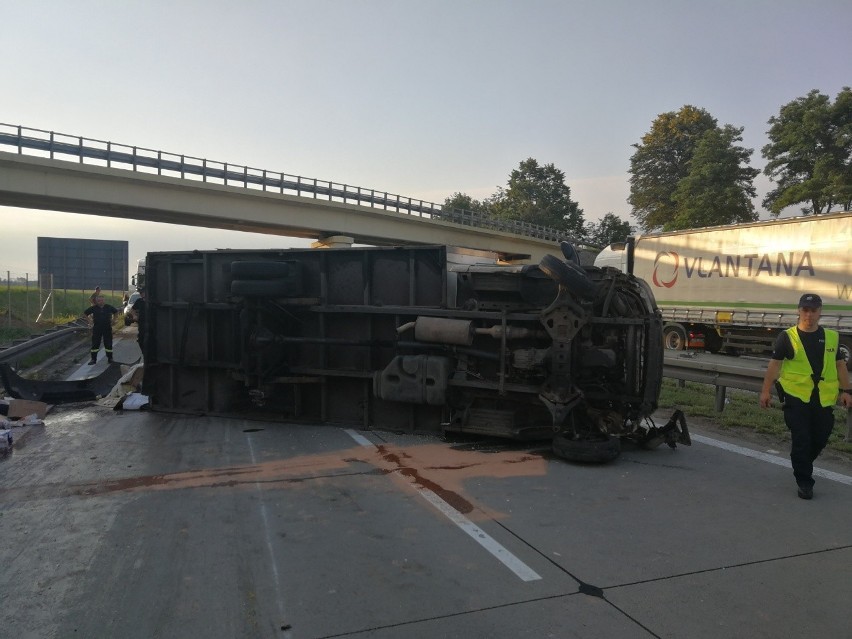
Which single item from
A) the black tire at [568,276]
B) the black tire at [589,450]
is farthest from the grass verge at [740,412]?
the black tire at [568,276]

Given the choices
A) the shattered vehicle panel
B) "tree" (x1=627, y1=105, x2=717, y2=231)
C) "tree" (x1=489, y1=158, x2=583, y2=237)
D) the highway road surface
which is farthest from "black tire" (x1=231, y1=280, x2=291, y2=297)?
"tree" (x1=489, y1=158, x2=583, y2=237)

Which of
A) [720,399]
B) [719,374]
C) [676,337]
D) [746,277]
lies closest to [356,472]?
[719,374]

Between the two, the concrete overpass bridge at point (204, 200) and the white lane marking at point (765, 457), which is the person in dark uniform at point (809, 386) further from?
the concrete overpass bridge at point (204, 200)

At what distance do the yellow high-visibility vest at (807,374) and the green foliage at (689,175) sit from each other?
138 feet

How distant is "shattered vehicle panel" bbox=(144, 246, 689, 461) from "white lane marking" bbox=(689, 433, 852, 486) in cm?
42

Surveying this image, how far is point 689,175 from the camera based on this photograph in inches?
1871

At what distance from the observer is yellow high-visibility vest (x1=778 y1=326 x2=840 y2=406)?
A: 5227 millimetres

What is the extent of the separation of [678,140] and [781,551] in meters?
54.9

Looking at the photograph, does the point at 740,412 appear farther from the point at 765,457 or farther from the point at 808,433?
the point at 808,433

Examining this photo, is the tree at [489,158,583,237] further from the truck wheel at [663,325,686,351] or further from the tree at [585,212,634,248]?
the truck wheel at [663,325,686,351]

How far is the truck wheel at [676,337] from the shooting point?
2105cm

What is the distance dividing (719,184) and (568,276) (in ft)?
144

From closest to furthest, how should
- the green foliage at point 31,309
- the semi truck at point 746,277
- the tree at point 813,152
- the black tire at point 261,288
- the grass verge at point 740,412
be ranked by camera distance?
the grass verge at point 740,412 → the black tire at point 261,288 → the semi truck at point 746,277 → the green foliage at point 31,309 → the tree at point 813,152

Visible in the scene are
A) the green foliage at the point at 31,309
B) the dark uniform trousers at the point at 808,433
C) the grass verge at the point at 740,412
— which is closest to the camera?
the dark uniform trousers at the point at 808,433
